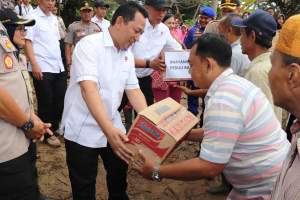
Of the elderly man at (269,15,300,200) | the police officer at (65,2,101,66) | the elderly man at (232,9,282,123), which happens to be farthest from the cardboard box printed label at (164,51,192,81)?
the elderly man at (269,15,300,200)

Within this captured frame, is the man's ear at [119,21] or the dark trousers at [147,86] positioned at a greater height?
the man's ear at [119,21]

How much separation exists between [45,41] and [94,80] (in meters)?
2.54

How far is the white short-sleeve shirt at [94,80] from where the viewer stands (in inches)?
94.3

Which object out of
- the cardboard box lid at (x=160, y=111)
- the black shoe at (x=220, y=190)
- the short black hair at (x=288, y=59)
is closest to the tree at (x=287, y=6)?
the black shoe at (x=220, y=190)

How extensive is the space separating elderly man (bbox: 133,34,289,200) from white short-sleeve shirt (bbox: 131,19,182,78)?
8.02 ft

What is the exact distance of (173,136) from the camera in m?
1.88

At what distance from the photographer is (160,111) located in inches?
79.7

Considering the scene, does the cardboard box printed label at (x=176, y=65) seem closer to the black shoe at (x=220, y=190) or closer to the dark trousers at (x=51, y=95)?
the black shoe at (x=220, y=190)

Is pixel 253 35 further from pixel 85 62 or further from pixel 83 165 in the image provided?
pixel 83 165

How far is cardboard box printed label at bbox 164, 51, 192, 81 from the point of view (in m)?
4.02

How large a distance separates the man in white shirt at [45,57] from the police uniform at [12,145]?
8.03ft

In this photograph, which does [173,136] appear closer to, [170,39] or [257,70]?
[257,70]

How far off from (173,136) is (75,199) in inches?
47.4

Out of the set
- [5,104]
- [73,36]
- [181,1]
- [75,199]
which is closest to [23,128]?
[5,104]
